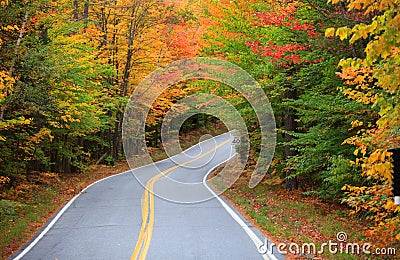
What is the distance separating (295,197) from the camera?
16.6 m

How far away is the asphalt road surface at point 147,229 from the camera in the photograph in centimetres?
902

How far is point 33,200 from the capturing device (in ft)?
55.1

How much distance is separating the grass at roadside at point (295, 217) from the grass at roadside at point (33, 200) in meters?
6.69

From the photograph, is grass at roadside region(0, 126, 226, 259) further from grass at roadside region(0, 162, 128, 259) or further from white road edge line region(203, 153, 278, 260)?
white road edge line region(203, 153, 278, 260)

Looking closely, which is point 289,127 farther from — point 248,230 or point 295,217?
point 248,230

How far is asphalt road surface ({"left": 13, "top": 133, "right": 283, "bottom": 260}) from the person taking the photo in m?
9.02

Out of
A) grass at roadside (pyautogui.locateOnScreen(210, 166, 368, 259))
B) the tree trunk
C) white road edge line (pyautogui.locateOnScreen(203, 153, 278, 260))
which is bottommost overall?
grass at roadside (pyautogui.locateOnScreen(210, 166, 368, 259))

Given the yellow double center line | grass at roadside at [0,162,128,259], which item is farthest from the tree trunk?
grass at roadside at [0,162,128,259]

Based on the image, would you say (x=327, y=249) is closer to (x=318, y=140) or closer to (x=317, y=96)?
(x=318, y=140)

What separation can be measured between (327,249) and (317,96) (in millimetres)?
5379

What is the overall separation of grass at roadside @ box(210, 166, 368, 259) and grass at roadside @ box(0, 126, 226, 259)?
6695 mm

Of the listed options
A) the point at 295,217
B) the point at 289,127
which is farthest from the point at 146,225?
the point at 289,127

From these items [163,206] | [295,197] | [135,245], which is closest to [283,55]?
[295,197]

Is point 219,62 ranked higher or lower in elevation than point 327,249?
higher
